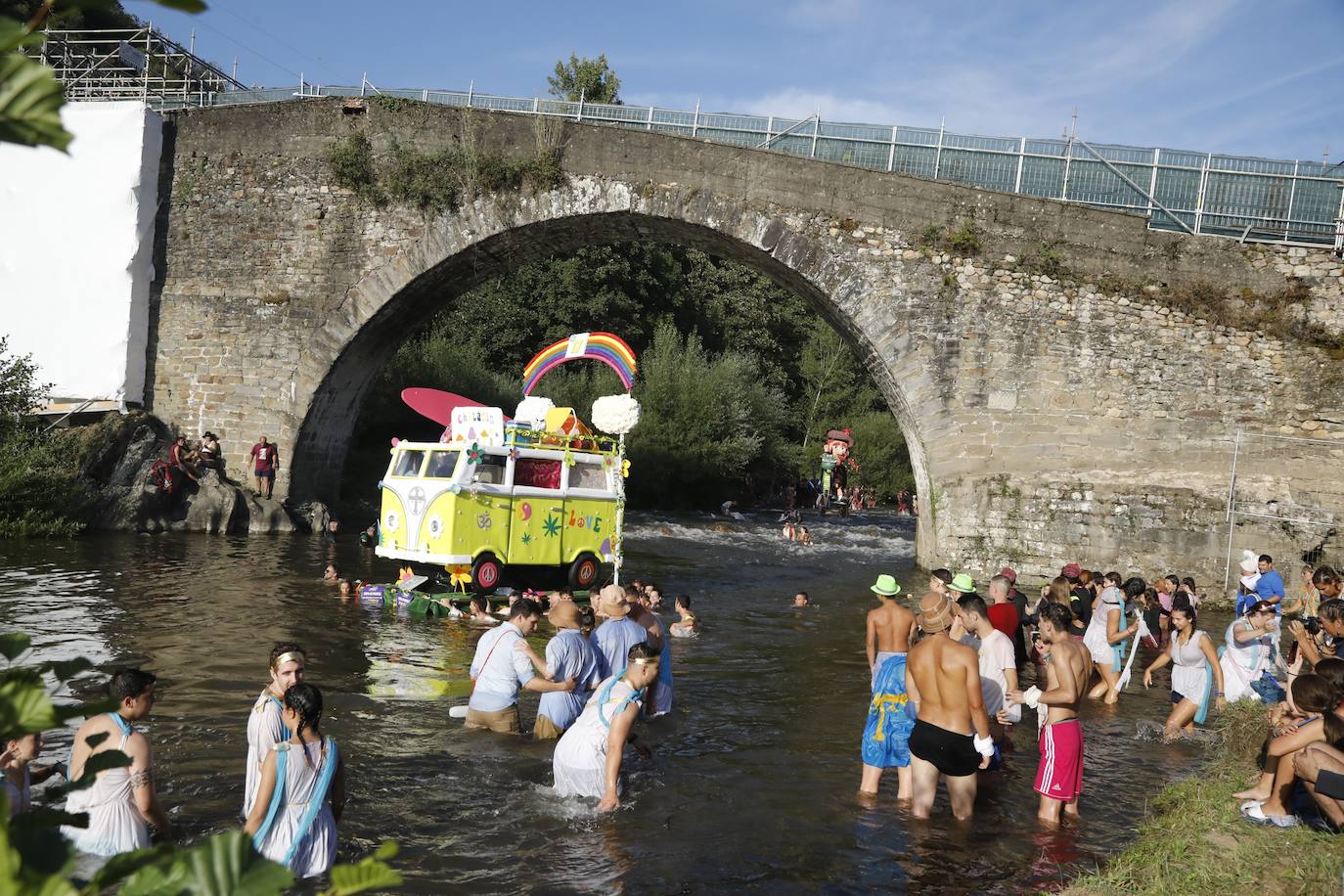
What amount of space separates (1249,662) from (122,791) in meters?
8.64

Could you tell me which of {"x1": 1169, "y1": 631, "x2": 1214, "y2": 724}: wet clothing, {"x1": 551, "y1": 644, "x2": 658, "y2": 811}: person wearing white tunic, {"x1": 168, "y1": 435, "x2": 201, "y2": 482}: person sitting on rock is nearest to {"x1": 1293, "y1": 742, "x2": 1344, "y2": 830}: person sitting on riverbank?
{"x1": 1169, "y1": 631, "x2": 1214, "y2": 724}: wet clothing

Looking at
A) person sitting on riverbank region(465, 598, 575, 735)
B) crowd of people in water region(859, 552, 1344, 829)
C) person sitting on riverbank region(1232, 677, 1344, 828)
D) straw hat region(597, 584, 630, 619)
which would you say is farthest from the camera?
straw hat region(597, 584, 630, 619)

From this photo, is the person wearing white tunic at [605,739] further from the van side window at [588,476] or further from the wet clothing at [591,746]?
the van side window at [588,476]

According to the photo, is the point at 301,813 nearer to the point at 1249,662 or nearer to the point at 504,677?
the point at 504,677

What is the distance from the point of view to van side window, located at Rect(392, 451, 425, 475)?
1363 cm

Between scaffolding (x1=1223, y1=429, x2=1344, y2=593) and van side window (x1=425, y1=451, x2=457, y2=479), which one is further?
scaffolding (x1=1223, y1=429, x2=1344, y2=593)

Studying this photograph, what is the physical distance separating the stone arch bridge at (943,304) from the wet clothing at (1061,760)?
10003mm

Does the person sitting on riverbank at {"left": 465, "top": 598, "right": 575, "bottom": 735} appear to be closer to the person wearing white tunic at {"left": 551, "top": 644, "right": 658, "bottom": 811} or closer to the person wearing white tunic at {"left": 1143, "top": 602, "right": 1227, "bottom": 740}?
the person wearing white tunic at {"left": 551, "top": 644, "right": 658, "bottom": 811}

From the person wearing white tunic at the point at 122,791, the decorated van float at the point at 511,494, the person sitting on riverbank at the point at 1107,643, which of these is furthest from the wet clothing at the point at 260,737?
the decorated van float at the point at 511,494

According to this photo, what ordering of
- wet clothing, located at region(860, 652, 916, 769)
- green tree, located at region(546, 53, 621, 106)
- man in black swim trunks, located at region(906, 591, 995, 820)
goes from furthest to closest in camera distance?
1. green tree, located at region(546, 53, 621, 106)
2. wet clothing, located at region(860, 652, 916, 769)
3. man in black swim trunks, located at region(906, 591, 995, 820)

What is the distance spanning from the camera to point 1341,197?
15.8 metres

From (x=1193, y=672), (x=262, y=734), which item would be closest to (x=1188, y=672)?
(x=1193, y=672)

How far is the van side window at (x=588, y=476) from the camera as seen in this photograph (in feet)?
47.3

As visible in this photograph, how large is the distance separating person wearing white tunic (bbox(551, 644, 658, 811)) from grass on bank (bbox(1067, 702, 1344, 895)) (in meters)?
2.58
